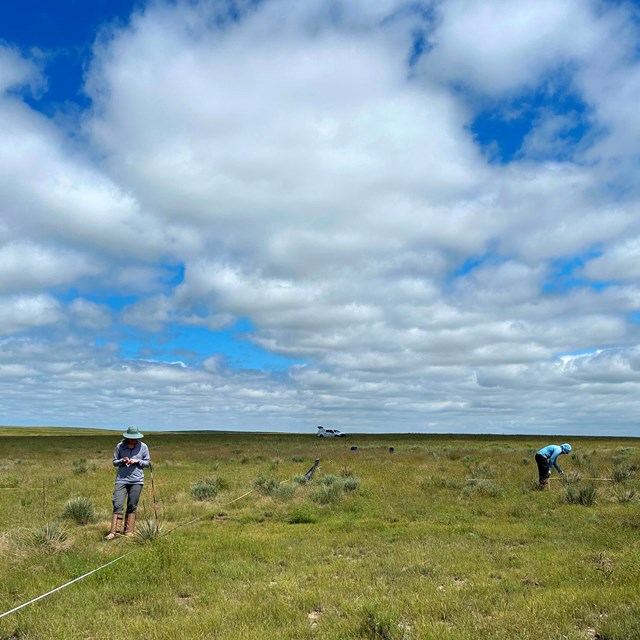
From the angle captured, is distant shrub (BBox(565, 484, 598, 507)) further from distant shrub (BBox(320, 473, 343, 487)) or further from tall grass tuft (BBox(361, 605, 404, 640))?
tall grass tuft (BBox(361, 605, 404, 640))

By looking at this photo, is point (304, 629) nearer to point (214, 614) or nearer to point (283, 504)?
point (214, 614)

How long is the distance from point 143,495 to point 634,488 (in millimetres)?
15264

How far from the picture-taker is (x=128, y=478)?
1160 cm

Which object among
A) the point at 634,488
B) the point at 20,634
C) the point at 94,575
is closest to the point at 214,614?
the point at 20,634

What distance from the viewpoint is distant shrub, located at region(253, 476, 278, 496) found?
60.2 ft

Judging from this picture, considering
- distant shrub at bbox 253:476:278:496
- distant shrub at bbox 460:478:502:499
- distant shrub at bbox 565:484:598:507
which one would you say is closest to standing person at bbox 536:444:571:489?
distant shrub at bbox 460:478:502:499

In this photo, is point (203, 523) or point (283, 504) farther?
point (283, 504)

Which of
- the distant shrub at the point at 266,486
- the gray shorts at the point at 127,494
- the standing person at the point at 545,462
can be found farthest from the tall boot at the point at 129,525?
the standing person at the point at 545,462

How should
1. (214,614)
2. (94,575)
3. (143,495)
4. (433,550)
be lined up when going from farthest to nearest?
(143,495) → (433,550) → (94,575) → (214,614)

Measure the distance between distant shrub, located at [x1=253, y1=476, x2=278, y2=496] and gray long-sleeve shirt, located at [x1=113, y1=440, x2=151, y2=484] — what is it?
690 centimetres

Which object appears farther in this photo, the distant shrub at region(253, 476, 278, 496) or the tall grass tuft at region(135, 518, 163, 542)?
the distant shrub at region(253, 476, 278, 496)

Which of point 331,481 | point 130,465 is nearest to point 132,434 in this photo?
point 130,465

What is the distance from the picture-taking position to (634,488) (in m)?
17.5

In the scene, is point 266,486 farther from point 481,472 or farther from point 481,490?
point 481,472
